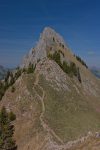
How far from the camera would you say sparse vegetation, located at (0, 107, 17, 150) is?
7362 centimetres

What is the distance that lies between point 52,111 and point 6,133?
19.3 metres

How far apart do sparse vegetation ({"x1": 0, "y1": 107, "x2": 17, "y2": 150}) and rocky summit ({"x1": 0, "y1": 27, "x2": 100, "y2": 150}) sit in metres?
1.83

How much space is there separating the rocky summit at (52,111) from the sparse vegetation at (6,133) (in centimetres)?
183

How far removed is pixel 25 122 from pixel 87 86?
2523 inches

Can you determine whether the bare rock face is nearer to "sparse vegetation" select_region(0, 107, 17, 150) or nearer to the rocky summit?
the rocky summit

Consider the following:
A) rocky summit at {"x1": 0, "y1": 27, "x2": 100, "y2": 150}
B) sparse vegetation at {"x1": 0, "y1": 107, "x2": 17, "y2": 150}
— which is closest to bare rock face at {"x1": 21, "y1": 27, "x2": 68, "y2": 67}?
rocky summit at {"x1": 0, "y1": 27, "x2": 100, "y2": 150}

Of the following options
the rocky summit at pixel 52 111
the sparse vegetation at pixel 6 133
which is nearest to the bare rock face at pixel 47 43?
the rocky summit at pixel 52 111

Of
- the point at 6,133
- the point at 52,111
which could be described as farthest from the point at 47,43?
the point at 6,133

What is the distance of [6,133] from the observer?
7681cm

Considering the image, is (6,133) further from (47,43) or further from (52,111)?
(47,43)

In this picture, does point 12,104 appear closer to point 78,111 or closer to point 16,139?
point 16,139

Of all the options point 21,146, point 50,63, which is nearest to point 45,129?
point 21,146

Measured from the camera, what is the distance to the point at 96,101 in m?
124

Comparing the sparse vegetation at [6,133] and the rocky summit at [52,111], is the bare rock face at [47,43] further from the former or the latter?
the sparse vegetation at [6,133]
